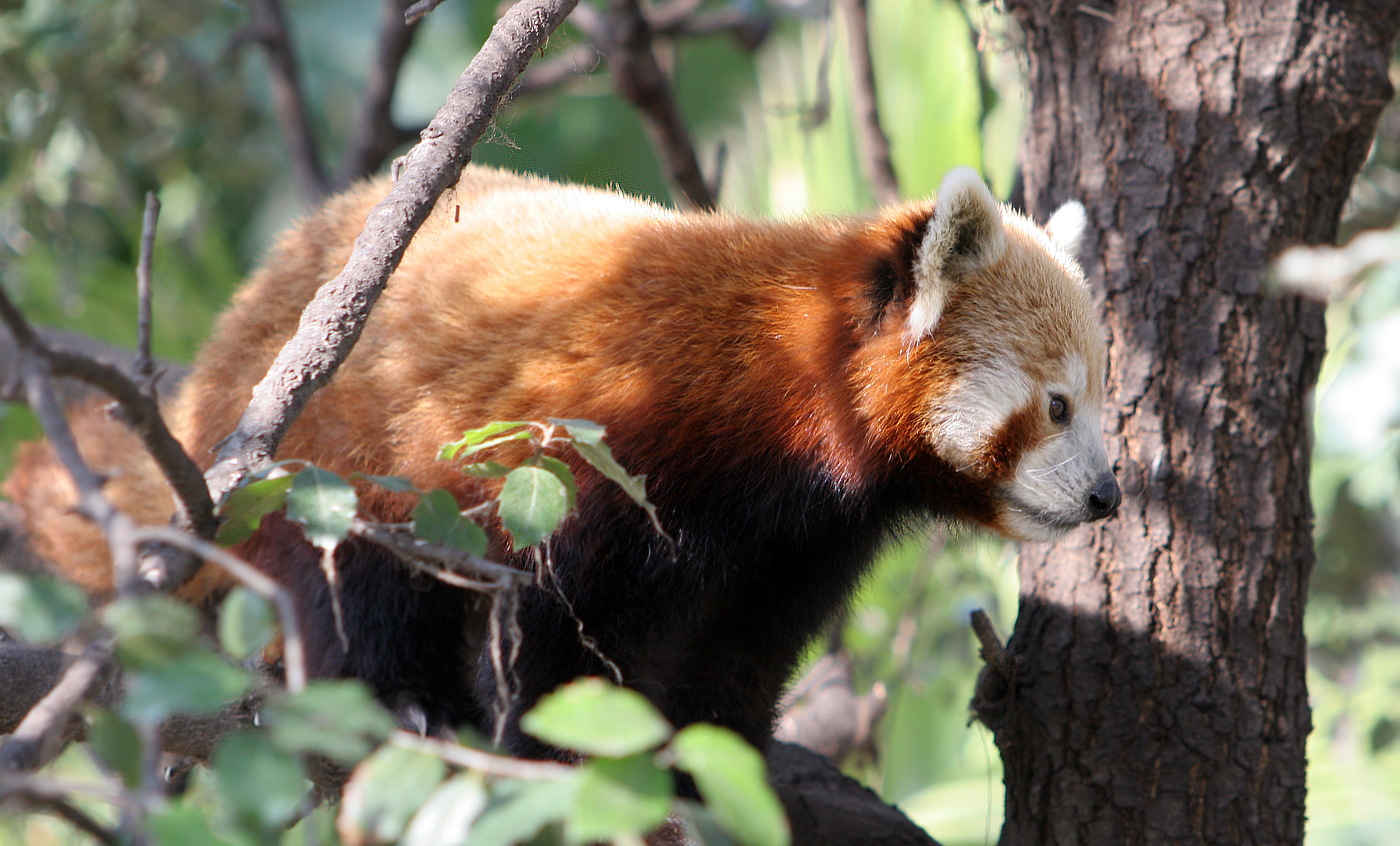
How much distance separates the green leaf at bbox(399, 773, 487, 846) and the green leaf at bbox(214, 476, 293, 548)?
1.47 ft

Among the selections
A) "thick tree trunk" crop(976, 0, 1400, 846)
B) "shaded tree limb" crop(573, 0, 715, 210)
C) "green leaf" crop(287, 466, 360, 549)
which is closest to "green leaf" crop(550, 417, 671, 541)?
"green leaf" crop(287, 466, 360, 549)

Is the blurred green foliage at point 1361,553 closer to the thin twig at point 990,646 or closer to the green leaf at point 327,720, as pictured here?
the thin twig at point 990,646

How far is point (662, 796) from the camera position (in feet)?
2.62

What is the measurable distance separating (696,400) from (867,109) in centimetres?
202

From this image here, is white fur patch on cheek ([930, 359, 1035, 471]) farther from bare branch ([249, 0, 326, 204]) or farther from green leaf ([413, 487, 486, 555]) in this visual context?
bare branch ([249, 0, 326, 204])

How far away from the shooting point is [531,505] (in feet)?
4.10

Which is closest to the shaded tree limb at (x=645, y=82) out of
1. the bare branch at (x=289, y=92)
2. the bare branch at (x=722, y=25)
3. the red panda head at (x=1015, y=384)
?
the bare branch at (x=722, y=25)

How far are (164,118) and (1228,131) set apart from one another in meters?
3.92

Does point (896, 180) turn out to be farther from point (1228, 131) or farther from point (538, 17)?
point (538, 17)

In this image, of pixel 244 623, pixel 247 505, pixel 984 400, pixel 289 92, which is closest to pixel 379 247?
pixel 247 505

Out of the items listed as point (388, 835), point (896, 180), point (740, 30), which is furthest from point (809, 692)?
point (388, 835)

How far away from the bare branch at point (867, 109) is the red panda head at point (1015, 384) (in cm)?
154

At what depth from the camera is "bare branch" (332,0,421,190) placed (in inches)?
155

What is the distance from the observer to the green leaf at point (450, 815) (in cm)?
84
